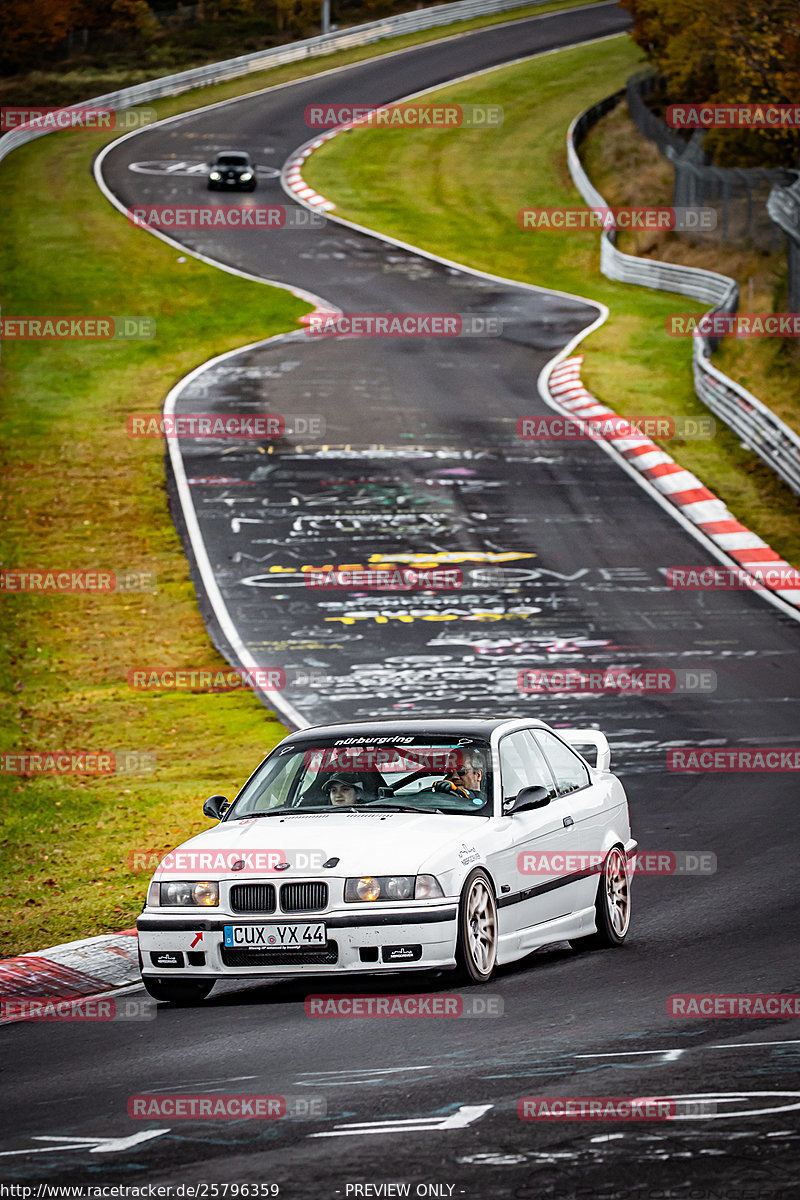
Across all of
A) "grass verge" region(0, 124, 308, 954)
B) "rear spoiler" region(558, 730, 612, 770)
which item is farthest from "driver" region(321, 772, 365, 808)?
"grass verge" region(0, 124, 308, 954)

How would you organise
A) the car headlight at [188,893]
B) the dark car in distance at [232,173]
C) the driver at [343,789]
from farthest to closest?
the dark car in distance at [232,173] < the driver at [343,789] < the car headlight at [188,893]

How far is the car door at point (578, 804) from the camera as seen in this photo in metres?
10.1

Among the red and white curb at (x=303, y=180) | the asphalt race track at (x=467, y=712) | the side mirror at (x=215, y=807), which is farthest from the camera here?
the red and white curb at (x=303, y=180)

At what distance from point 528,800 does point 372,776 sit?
0.91 metres

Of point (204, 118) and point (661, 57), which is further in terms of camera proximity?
point (204, 118)

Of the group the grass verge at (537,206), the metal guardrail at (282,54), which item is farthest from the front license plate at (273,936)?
the metal guardrail at (282,54)

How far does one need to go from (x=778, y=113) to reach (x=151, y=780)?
3926 centimetres

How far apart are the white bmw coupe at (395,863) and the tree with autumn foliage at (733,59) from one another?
41842 mm

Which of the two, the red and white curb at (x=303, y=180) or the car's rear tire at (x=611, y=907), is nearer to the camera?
the car's rear tire at (x=611, y=907)

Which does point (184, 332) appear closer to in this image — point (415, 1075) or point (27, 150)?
point (27, 150)

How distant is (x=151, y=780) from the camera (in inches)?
647

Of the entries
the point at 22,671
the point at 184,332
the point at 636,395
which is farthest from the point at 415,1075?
the point at 184,332

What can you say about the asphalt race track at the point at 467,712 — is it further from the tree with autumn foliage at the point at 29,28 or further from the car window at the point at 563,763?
the tree with autumn foliage at the point at 29,28

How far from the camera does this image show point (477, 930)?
891 centimetres
